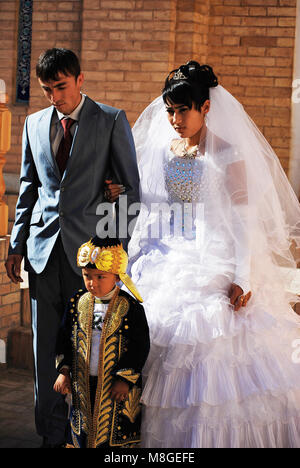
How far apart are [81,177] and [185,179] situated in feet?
1.66

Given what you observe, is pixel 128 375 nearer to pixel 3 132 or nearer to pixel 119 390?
pixel 119 390

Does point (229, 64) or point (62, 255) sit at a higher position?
point (229, 64)

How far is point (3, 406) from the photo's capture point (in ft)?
13.9

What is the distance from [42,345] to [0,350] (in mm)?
1808

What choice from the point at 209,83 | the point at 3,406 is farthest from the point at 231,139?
the point at 3,406

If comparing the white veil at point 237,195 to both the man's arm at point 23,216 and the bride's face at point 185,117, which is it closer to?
the bride's face at point 185,117

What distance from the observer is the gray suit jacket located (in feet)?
10.1

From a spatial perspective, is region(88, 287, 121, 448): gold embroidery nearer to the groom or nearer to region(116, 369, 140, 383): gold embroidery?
region(116, 369, 140, 383): gold embroidery

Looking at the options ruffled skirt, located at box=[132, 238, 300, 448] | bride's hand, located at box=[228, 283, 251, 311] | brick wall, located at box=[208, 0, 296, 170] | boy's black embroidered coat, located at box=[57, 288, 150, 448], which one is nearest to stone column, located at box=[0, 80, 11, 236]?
ruffled skirt, located at box=[132, 238, 300, 448]

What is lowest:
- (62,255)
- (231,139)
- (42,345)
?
(42,345)

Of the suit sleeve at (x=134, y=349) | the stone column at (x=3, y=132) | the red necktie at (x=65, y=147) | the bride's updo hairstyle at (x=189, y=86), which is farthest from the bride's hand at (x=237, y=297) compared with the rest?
the stone column at (x=3, y=132)

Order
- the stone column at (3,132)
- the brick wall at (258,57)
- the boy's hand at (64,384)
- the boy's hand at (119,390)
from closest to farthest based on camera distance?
1. the boy's hand at (119,390)
2. the boy's hand at (64,384)
3. the stone column at (3,132)
4. the brick wall at (258,57)

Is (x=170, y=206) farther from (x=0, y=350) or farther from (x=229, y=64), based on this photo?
(x=229, y=64)

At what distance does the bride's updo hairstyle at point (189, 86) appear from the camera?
10.1 ft
